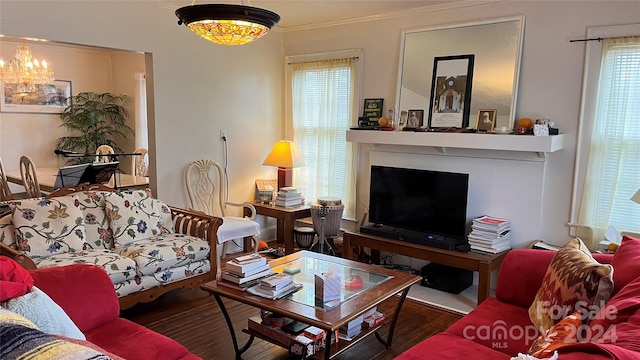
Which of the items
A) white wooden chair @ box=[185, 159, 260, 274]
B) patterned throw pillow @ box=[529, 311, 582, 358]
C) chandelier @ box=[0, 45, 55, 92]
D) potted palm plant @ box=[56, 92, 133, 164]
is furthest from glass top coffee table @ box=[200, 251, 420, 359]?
potted palm plant @ box=[56, 92, 133, 164]

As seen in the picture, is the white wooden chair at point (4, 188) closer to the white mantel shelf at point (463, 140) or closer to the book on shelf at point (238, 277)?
the book on shelf at point (238, 277)

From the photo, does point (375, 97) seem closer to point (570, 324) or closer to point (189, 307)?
point (189, 307)

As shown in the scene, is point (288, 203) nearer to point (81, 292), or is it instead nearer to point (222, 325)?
point (222, 325)

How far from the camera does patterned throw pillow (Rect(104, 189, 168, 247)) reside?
364cm

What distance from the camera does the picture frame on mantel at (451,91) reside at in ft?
13.4

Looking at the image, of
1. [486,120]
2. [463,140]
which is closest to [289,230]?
[463,140]

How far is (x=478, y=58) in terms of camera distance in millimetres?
4004

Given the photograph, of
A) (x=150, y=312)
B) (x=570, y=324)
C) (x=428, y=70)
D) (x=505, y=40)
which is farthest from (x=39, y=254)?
(x=505, y=40)

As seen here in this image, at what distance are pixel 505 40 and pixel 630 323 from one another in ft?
9.72

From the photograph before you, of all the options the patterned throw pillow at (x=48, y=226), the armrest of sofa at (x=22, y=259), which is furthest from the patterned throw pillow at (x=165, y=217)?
the armrest of sofa at (x=22, y=259)

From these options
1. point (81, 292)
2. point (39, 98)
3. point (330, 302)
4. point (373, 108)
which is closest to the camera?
point (81, 292)

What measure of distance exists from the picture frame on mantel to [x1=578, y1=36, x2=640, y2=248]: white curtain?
100 centimetres

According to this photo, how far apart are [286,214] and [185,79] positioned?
1694 mm

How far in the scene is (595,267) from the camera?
1.94 meters
